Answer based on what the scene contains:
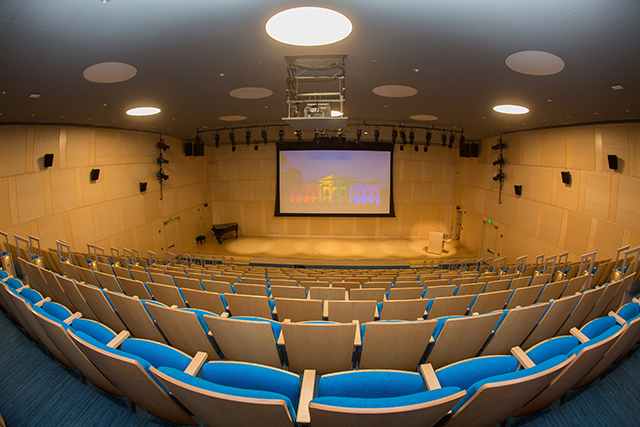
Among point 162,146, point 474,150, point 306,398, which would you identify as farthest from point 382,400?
point 474,150

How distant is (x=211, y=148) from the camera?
16.8 meters

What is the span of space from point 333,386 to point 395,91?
254 inches

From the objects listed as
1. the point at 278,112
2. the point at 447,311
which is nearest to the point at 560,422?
the point at 447,311

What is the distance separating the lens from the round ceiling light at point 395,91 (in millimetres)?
6279

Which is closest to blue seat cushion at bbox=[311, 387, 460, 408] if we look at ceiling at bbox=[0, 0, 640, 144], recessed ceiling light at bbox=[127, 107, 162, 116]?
ceiling at bbox=[0, 0, 640, 144]

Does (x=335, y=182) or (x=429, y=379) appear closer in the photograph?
(x=429, y=379)

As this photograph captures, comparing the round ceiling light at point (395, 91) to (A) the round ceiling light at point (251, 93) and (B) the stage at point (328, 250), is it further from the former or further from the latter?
(B) the stage at point (328, 250)

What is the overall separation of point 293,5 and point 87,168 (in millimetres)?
9745

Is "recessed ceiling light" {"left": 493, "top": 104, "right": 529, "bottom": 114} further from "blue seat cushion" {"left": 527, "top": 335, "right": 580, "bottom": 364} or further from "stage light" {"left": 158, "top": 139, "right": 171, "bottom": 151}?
"stage light" {"left": 158, "top": 139, "right": 171, "bottom": 151}

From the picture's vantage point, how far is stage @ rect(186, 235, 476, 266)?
42.9 feet

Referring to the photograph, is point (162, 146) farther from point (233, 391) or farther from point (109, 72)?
point (233, 391)

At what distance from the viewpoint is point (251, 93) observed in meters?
6.91

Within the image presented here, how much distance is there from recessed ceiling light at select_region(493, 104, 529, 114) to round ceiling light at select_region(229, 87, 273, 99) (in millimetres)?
5834

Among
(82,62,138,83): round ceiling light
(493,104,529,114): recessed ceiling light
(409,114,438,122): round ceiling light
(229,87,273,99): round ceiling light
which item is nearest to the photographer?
(82,62,138,83): round ceiling light
